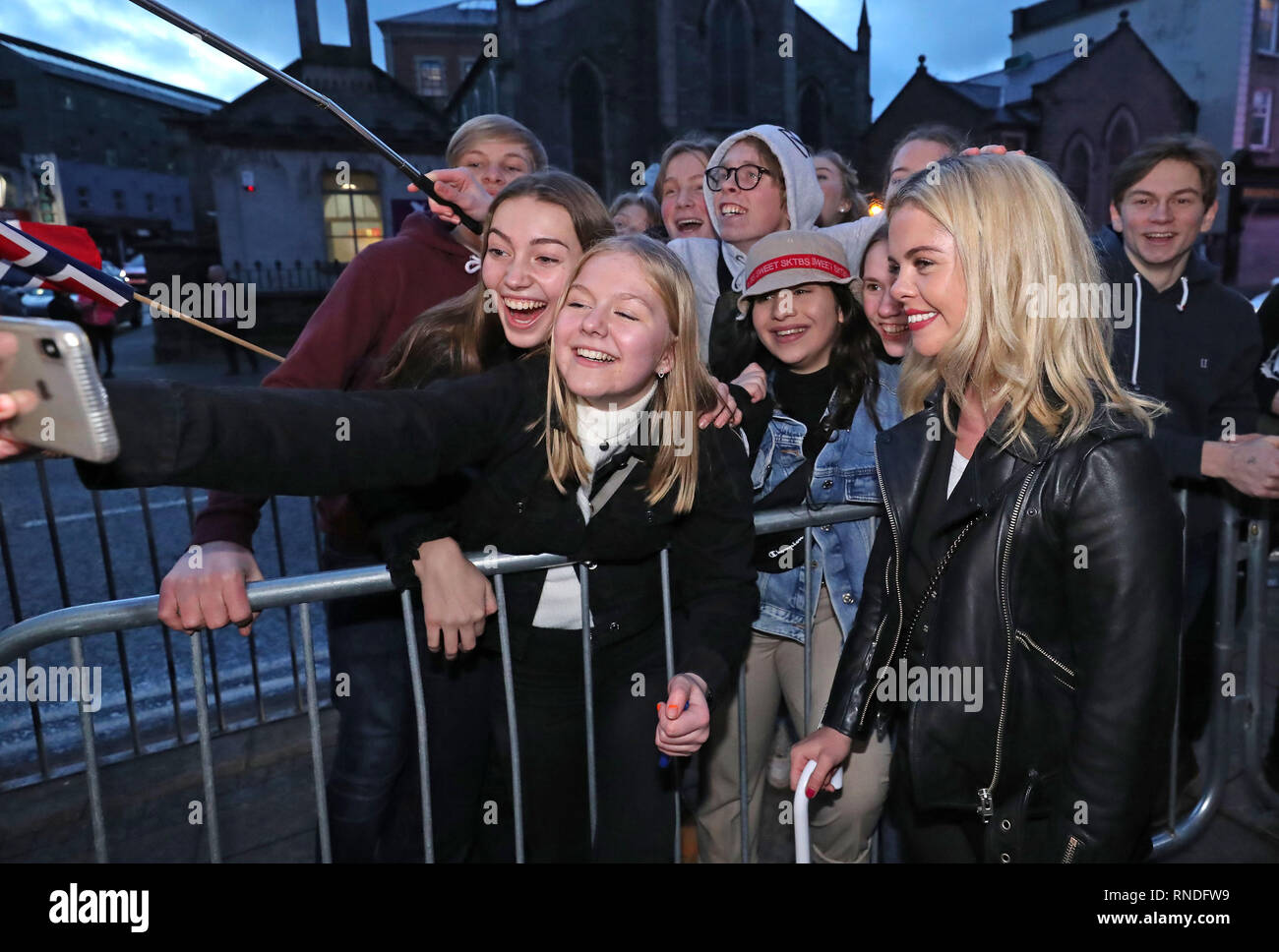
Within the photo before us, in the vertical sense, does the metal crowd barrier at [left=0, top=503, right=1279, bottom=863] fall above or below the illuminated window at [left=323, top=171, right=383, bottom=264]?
below

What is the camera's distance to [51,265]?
75.0 inches

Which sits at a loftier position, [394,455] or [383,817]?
[394,455]

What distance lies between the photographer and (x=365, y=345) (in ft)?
7.83

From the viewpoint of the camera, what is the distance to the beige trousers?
232 centimetres

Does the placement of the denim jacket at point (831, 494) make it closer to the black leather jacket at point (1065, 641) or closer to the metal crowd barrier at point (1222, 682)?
the black leather jacket at point (1065, 641)

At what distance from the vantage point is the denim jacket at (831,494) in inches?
94.2

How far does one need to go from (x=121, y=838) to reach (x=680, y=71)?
27939mm

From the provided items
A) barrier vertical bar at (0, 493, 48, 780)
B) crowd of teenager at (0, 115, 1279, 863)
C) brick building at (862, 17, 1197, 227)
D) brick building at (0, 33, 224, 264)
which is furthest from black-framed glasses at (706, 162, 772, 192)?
brick building at (0, 33, 224, 264)

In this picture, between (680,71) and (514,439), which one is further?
(680,71)

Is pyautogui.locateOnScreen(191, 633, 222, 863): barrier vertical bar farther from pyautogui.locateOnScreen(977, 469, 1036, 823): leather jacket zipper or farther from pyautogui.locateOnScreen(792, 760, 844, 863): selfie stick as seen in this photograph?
pyautogui.locateOnScreen(977, 469, 1036, 823): leather jacket zipper

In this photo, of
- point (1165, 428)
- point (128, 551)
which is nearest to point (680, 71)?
point (128, 551)

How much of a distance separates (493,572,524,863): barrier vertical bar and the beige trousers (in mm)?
722
